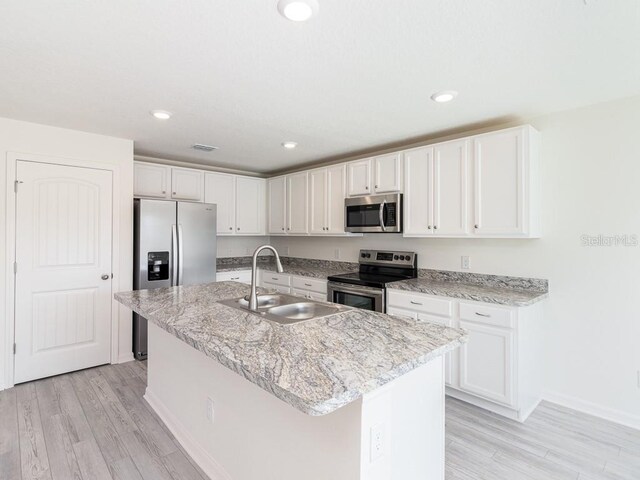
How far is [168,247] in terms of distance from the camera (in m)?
3.79

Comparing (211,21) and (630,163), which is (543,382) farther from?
(211,21)

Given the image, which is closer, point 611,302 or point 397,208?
point 611,302

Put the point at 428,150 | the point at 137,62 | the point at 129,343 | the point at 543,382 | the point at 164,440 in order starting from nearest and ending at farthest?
the point at 137,62 < the point at 164,440 < the point at 543,382 < the point at 428,150 < the point at 129,343

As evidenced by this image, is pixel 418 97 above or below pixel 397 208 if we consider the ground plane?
above

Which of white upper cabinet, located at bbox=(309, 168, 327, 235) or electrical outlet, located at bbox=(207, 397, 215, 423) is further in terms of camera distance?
white upper cabinet, located at bbox=(309, 168, 327, 235)

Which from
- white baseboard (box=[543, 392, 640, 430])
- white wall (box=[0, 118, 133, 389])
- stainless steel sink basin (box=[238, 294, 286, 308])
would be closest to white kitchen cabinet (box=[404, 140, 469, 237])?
white baseboard (box=[543, 392, 640, 430])

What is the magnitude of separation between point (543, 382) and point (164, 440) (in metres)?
2.93

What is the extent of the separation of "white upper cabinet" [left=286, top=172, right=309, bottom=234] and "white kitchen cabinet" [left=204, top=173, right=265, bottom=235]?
563 mm

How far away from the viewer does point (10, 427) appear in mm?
2406

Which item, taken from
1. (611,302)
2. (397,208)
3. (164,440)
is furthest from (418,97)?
(164,440)

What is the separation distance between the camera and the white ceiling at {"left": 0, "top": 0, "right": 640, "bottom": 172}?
5.10 feet

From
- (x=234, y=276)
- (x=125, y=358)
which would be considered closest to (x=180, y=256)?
(x=234, y=276)

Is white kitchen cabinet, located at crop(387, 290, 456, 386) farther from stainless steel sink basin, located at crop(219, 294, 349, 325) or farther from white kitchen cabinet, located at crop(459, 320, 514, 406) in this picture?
stainless steel sink basin, located at crop(219, 294, 349, 325)

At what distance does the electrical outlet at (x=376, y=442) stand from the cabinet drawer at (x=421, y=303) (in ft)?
5.91
